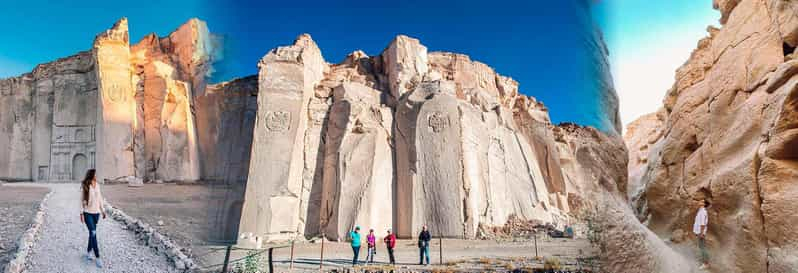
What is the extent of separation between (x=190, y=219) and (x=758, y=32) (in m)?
4.93

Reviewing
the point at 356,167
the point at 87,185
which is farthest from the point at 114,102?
the point at 87,185

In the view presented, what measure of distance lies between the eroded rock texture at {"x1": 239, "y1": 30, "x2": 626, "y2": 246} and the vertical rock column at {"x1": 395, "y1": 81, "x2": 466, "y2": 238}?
0.03 meters

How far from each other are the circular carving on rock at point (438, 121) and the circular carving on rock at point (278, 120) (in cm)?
372

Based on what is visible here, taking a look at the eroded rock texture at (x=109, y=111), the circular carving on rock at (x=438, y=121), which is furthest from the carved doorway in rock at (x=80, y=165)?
the circular carving on rock at (x=438, y=121)

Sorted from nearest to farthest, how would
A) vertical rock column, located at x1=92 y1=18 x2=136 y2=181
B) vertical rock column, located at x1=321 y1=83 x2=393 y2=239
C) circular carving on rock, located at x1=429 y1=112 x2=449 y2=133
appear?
vertical rock column, located at x1=321 y1=83 x2=393 y2=239
circular carving on rock, located at x1=429 y1=112 x2=449 y2=133
vertical rock column, located at x1=92 y1=18 x2=136 y2=181

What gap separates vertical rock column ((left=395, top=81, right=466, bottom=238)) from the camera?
12.5 metres

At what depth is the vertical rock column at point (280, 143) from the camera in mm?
11297

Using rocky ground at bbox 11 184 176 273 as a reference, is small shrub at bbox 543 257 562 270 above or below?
below

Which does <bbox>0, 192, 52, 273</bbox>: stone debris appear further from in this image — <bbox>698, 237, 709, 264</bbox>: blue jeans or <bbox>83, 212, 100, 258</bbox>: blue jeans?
<bbox>698, 237, 709, 264</bbox>: blue jeans

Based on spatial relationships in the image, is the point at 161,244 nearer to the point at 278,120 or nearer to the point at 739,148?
the point at 739,148

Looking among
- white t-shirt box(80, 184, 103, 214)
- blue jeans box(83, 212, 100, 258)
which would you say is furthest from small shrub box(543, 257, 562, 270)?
white t-shirt box(80, 184, 103, 214)

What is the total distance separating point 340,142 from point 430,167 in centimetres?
262

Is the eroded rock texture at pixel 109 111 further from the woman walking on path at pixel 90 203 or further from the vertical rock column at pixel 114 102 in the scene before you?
the woman walking on path at pixel 90 203

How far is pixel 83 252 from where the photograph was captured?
8.63ft
